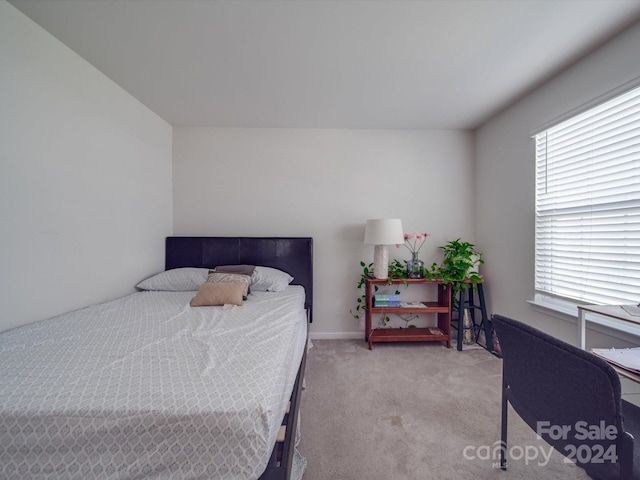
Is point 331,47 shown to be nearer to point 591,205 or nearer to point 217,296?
point 217,296

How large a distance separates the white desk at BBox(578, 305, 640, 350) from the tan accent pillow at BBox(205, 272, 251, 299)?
2260 millimetres

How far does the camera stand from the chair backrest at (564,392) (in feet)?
2.40

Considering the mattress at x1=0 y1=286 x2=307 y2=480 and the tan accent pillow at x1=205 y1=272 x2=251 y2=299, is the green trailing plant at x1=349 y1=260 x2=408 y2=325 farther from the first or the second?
the mattress at x1=0 y1=286 x2=307 y2=480

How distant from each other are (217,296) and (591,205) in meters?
2.81

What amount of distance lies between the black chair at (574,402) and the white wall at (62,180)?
8.79 feet

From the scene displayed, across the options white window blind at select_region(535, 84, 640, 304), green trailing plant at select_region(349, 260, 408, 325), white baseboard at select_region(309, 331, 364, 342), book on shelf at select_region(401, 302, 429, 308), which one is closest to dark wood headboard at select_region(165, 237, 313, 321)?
white baseboard at select_region(309, 331, 364, 342)

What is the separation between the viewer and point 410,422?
1555mm

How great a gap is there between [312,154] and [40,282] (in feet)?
8.19

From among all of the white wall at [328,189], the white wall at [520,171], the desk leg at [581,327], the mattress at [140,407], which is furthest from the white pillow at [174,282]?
the white wall at [520,171]

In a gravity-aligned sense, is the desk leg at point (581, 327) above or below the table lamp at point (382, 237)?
below

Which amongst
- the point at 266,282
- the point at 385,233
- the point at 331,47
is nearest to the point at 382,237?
the point at 385,233

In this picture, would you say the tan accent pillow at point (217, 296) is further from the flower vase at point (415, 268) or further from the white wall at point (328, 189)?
the flower vase at point (415, 268)

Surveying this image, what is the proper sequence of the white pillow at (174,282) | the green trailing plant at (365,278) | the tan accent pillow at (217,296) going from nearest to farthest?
the tan accent pillow at (217,296), the white pillow at (174,282), the green trailing plant at (365,278)

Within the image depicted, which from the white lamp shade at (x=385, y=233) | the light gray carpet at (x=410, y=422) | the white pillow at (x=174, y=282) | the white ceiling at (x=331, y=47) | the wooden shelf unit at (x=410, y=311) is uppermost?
the white ceiling at (x=331, y=47)
